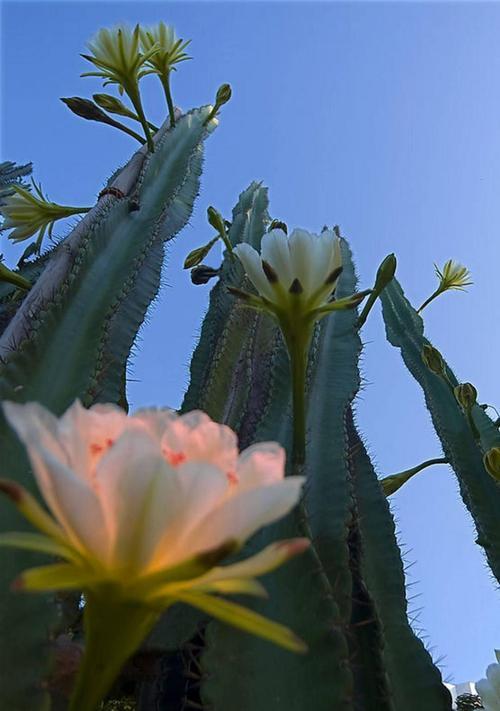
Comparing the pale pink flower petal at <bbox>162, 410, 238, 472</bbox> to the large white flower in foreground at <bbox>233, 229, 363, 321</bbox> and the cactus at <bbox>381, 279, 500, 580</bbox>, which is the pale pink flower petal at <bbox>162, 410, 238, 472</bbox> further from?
the cactus at <bbox>381, 279, 500, 580</bbox>

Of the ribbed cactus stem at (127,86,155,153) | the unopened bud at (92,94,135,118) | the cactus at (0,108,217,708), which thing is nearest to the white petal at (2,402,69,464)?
the cactus at (0,108,217,708)

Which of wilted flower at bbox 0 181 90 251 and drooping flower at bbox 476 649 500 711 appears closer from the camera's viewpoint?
drooping flower at bbox 476 649 500 711

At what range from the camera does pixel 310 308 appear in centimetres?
86

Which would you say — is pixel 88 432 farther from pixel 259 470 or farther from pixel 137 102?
pixel 137 102

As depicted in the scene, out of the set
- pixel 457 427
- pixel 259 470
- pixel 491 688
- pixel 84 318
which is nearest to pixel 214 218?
pixel 84 318

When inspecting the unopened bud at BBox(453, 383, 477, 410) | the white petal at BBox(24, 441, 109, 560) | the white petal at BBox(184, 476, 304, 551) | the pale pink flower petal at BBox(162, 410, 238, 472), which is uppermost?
the unopened bud at BBox(453, 383, 477, 410)

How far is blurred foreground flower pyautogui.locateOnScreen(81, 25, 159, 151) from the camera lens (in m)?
1.50

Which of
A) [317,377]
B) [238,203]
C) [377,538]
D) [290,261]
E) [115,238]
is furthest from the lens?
[238,203]

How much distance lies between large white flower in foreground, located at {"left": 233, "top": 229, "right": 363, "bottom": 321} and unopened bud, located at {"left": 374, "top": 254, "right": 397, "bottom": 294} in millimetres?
365

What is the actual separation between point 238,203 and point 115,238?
0.68 metres

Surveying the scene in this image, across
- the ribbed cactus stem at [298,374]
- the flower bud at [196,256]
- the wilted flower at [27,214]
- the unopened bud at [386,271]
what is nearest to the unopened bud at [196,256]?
the flower bud at [196,256]

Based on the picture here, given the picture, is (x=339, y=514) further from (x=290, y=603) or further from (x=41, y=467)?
(x=41, y=467)

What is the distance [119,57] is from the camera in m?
1.50

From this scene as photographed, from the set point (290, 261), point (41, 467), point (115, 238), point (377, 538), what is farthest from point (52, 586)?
point (115, 238)
